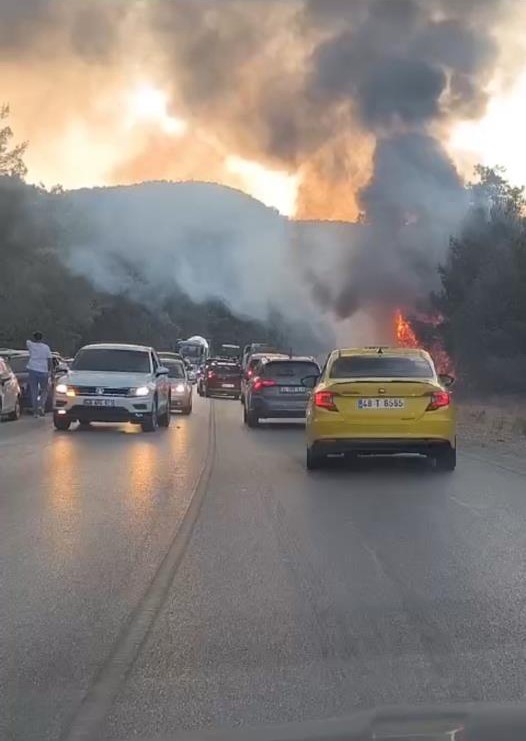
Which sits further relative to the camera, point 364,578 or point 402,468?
point 402,468

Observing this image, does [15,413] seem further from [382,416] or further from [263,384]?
[382,416]

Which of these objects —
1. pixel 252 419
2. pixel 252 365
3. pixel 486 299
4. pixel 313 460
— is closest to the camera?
pixel 313 460

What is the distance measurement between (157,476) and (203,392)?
3267 cm

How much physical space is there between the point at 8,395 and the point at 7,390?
122 millimetres

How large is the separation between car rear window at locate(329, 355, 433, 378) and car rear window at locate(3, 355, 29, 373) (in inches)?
516

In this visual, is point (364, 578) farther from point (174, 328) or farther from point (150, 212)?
point (174, 328)

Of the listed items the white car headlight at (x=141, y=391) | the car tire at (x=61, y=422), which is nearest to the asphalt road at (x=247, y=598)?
the white car headlight at (x=141, y=391)

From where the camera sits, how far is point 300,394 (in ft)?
76.2

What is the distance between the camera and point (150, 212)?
72125 mm

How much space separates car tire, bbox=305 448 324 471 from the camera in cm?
1349

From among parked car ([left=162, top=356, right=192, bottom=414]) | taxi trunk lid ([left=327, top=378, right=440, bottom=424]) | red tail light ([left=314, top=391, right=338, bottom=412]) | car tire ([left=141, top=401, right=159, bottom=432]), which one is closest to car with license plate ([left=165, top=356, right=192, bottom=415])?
parked car ([left=162, top=356, right=192, bottom=414])

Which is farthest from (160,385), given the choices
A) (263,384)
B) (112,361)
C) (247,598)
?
(247,598)

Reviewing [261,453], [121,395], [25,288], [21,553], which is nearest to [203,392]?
[25,288]

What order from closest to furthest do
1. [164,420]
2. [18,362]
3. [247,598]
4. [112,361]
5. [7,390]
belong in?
[247,598]
[112,361]
[7,390]
[164,420]
[18,362]
